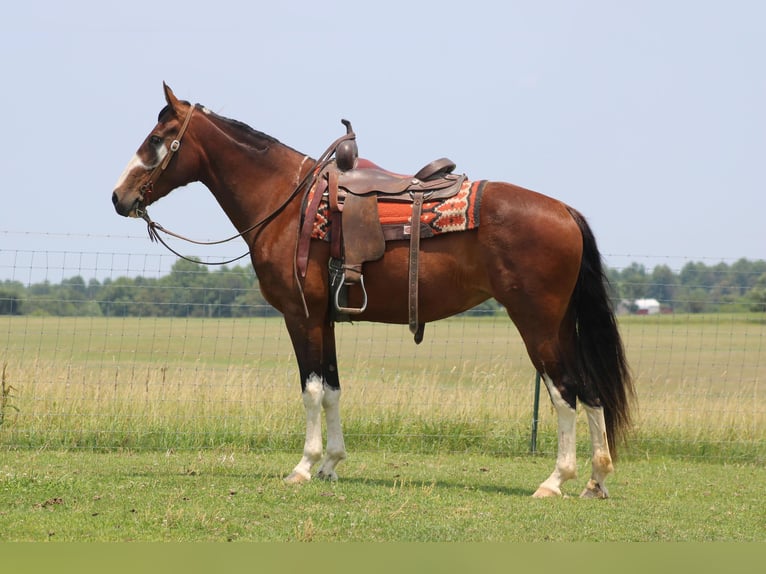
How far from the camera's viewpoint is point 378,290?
23.4 feet

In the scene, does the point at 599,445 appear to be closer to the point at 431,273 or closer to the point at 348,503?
the point at 431,273

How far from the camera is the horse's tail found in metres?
7.00

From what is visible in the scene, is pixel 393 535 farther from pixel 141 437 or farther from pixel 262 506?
pixel 141 437

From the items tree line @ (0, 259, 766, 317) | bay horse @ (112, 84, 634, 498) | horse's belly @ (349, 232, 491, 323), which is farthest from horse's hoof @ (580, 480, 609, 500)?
tree line @ (0, 259, 766, 317)

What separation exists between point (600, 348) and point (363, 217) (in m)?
2.04

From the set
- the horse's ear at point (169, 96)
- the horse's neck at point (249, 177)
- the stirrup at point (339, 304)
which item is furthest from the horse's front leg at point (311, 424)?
the horse's ear at point (169, 96)

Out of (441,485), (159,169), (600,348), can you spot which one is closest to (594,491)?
(600,348)

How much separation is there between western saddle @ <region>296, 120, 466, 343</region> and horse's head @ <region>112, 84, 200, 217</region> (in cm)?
112

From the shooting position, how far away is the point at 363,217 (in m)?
7.02

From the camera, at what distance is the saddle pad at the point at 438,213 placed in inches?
269

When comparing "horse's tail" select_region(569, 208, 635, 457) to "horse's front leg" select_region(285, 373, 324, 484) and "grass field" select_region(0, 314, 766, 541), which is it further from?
"horse's front leg" select_region(285, 373, 324, 484)

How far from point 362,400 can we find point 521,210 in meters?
4.12

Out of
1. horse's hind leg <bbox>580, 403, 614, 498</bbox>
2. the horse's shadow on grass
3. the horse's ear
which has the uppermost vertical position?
the horse's ear

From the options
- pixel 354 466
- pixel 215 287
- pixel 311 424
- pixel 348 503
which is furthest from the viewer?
pixel 215 287
